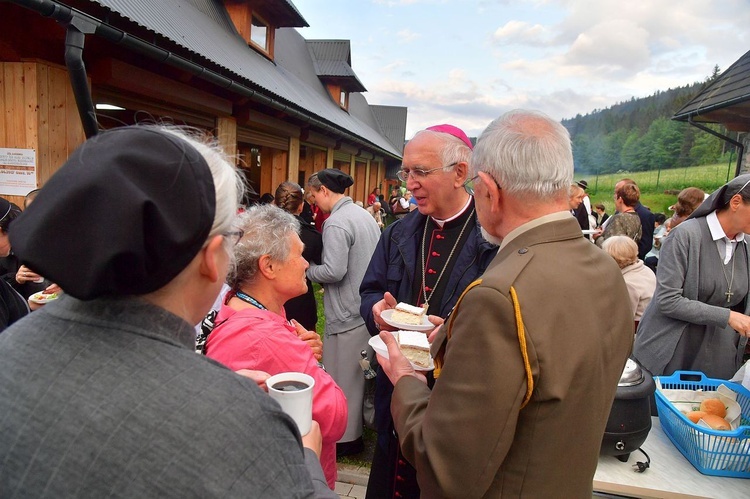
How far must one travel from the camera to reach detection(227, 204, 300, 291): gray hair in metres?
2.08

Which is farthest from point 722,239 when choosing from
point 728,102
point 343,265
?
point 728,102

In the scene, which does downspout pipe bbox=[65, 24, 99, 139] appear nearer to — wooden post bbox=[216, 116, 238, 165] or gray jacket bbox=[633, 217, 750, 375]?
wooden post bbox=[216, 116, 238, 165]

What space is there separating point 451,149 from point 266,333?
146cm

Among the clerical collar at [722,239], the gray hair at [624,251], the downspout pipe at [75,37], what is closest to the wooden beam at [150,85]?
the downspout pipe at [75,37]

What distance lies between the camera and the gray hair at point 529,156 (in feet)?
4.32

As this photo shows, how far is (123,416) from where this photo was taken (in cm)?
70

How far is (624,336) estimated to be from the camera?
1.37m

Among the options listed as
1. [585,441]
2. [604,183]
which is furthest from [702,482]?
[604,183]

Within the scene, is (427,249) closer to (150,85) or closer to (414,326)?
(414,326)

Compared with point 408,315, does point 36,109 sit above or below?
above

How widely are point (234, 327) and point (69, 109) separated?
3.43 m

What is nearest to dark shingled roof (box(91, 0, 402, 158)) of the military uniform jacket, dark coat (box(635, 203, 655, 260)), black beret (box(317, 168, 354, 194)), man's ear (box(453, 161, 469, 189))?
black beret (box(317, 168, 354, 194))

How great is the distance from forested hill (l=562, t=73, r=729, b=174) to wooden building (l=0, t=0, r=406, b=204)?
30.5 ft

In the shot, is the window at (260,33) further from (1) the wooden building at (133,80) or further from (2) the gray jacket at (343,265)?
(2) the gray jacket at (343,265)
